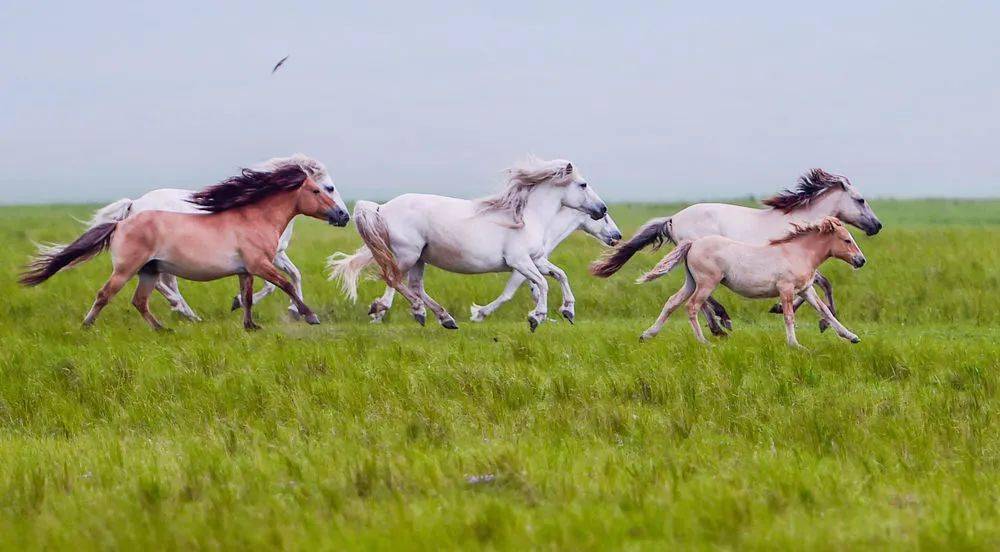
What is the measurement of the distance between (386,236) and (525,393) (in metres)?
4.68

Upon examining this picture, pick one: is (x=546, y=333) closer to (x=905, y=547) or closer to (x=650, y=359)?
(x=650, y=359)

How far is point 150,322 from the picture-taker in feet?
41.5

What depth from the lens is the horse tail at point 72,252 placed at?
492 inches

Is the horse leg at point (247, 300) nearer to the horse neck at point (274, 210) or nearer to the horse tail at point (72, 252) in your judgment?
the horse neck at point (274, 210)

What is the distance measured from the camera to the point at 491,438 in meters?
7.16

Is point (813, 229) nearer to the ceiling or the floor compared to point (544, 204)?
nearer to the ceiling

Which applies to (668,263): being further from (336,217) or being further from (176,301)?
(176,301)

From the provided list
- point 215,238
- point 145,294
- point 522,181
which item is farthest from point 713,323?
point 145,294

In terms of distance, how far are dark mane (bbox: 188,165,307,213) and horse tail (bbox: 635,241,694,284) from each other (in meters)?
4.05

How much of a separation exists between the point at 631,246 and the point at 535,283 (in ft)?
3.86

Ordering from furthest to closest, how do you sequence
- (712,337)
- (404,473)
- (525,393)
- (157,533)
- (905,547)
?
1. (712,337)
2. (525,393)
3. (404,473)
4. (157,533)
5. (905,547)

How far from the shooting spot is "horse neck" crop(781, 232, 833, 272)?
11141 mm

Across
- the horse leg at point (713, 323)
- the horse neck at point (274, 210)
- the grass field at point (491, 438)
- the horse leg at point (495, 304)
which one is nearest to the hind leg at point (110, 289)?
the grass field at point (491, 438)

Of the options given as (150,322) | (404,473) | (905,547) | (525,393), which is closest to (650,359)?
(525,393)
